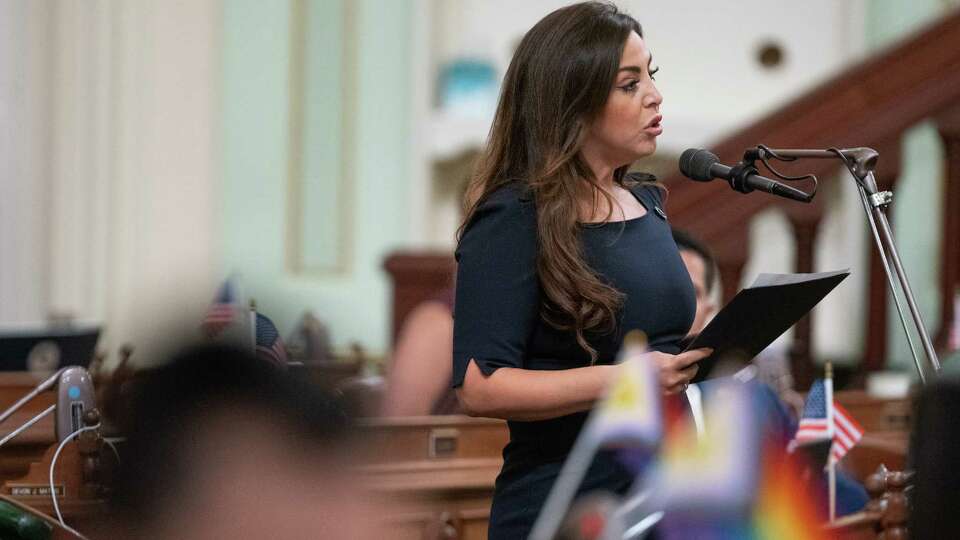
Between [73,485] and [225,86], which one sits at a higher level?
[225,86]

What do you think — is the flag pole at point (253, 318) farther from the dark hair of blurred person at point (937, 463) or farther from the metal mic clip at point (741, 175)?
the metal mic clip at point (741, 175)

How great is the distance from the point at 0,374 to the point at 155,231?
243 centimetres

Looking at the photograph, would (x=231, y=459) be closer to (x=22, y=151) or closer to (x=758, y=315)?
(x=758, y=315)

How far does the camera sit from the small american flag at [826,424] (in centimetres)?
300

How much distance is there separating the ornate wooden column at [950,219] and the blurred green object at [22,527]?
3.04 metres

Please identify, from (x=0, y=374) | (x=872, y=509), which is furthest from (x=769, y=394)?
(x=0, y=374)

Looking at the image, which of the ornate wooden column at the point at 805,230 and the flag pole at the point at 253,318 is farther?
the ornate wooden column at the point at 805,230

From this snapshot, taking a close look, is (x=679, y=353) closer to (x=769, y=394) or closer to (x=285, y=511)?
(x=285, y=511)

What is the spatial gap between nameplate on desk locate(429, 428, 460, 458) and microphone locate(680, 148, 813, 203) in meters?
1.31

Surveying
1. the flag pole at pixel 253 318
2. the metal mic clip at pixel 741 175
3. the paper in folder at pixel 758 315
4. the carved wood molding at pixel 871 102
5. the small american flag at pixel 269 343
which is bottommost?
the paper in folder at pixel 758 315

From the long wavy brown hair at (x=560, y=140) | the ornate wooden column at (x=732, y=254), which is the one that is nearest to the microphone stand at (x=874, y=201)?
the long wavy brown hair at (x=560, y=140)

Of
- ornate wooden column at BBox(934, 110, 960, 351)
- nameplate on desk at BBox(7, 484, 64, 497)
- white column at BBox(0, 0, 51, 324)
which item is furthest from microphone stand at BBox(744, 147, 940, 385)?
white column at BBox(0, 0, 51, 324)

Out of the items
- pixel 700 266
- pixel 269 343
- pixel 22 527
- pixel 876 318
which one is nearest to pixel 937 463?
pixel 269 343

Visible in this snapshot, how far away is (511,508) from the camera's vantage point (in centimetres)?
193
